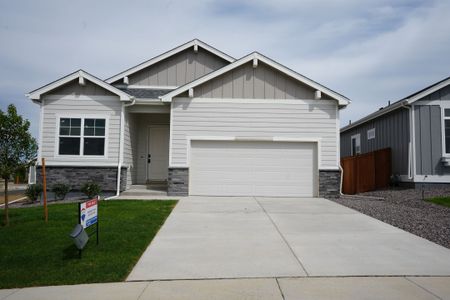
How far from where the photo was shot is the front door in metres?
15.1

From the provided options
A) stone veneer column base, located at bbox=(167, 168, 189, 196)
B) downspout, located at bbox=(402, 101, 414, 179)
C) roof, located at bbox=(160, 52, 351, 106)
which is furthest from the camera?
downspout, located at bbox=(402, 101, 414, 179)

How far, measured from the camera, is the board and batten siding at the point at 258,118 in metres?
12.9

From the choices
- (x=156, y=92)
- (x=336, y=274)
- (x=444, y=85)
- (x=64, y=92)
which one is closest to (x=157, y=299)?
(x=336, y=274)

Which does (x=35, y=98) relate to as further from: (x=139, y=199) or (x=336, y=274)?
(x=336, y=274)

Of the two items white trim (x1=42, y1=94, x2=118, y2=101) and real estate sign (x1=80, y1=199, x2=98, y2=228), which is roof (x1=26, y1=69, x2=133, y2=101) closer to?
white trim (x1=42, y1=94, x2=118, y2=101)

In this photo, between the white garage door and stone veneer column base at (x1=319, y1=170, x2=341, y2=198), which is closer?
stone veneer column base at (x1=319, y1=170, x2=341, y2=198)

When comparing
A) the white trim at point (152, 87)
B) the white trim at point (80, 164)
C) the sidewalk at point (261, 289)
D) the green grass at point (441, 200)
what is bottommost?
the sidewalk at point (261, 289)

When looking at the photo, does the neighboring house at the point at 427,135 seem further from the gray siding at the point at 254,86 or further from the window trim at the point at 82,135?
the window trim at the point at 82,135

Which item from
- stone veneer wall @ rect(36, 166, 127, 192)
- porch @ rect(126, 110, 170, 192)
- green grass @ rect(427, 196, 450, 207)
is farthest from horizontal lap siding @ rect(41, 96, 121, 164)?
green grass @ rect(427, 196, 450, 207)

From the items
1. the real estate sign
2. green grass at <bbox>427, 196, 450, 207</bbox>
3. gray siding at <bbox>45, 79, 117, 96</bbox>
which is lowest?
green grass at <bbox>427, 196, 450, 207</bbox>

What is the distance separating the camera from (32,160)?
8.36 m

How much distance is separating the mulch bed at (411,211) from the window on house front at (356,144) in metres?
7.41

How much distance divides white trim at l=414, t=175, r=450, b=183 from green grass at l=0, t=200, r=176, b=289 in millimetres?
10269

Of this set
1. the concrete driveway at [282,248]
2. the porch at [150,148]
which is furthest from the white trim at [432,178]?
the porch at [150,148]
